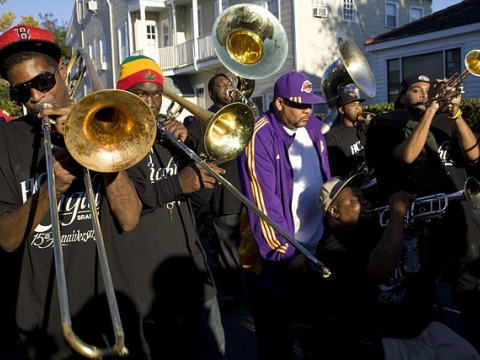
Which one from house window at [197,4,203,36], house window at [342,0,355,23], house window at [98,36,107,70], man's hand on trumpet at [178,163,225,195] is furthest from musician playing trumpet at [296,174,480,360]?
house window at [98,36,107,70]

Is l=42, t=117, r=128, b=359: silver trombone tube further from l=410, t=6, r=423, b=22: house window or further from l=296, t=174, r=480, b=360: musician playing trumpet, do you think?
l=410, t=6, r=423, b=22: house window

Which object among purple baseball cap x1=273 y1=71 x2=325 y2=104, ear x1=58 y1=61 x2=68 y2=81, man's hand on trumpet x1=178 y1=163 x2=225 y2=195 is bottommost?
man's hand on trumpet x1=178 y1=163 x2=225 y2=195

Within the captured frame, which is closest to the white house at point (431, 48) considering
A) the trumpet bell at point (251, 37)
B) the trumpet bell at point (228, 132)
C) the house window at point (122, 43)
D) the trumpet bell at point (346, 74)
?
the trumpet bell at point (346, 74)

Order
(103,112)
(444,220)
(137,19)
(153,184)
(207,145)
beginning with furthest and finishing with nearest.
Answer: (137,19), (444,220), (207,145), (153,184), (103,112)

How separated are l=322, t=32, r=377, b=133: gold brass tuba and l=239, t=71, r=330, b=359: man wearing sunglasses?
2.48m

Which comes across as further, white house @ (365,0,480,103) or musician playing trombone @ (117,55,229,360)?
white house @ (365,0,480,103)

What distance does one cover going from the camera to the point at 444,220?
3465mm

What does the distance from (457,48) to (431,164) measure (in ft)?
37.0

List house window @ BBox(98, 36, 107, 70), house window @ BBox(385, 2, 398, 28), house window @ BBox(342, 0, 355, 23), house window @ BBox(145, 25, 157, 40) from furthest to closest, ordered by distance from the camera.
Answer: house window @ BBox(98, 36, 107, 70), house window @ BBox(145, 25, 157, 40), house window @ BBox(385, 2, 398, 28), house window @ BBox(342, 0, 355, 23)

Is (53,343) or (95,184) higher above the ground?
(95,184)

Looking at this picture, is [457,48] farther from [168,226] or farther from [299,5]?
[168,226]

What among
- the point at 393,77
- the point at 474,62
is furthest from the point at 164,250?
the point at 393,77

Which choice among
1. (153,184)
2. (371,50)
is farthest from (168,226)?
(371,50)

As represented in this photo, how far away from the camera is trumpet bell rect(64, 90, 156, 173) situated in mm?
Result: 1782
